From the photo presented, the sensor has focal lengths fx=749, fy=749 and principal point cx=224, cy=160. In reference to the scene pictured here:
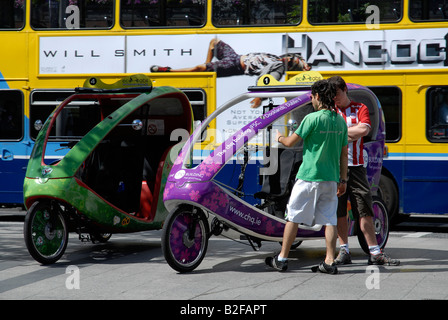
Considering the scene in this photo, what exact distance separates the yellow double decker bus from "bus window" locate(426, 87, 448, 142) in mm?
15

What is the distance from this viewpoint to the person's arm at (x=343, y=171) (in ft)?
23.1

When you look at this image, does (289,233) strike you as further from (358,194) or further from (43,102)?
(43,102)

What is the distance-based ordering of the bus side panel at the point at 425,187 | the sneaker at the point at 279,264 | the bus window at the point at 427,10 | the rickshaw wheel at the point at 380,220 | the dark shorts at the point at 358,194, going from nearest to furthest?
the sneaker at the point at 279,264 < the dark shorts at the point at 358,194 < the rickshaw wheel at the point at 380,220 < the bus side panel at the point at 425,187 < the bus window at the point at 427,10

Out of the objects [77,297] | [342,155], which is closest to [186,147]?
[342,155]

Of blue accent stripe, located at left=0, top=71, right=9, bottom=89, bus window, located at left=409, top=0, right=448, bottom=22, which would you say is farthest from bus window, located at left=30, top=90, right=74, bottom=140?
bus window, located at left=409, top=0, right=448, bottom=22

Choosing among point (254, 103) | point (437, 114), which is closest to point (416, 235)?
point (437, 114)

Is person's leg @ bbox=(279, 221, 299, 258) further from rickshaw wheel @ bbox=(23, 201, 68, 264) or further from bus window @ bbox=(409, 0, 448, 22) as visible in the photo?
bus window @ bbox=(409, 0, 448, 22)

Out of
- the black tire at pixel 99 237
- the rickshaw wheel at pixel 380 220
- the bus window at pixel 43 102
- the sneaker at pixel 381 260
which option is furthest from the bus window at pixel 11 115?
the sneaker at pixel 381 260

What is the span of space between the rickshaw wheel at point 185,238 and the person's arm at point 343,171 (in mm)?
1347

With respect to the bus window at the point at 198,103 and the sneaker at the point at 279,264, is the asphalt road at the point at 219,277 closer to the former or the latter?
the sneaker at the point at 279,264

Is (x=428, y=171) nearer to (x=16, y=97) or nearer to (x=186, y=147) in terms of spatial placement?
(x=186, y=147)

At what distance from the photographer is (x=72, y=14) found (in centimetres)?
1284

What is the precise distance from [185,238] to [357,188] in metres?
1.81
